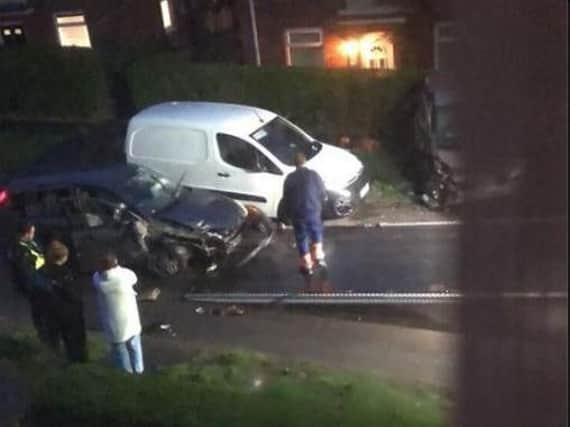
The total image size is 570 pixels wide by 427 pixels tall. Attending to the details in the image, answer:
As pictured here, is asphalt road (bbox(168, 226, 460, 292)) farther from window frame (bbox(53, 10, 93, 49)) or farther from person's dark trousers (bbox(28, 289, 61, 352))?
window frame (bbox(53, 10, 93, 49))

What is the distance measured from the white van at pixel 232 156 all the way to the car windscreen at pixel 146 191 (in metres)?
0.54

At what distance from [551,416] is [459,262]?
88 mm

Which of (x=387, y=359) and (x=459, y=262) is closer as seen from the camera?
(x=459, y=262)

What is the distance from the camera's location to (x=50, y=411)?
4.11m

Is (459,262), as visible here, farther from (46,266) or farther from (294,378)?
(46,266)

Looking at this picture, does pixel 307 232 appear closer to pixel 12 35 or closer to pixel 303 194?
pixel 303 194

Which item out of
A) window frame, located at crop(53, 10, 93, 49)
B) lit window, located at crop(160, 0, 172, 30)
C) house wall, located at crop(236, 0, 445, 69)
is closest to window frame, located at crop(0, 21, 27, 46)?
window frame, located at crop(53, 10, 93, 49)

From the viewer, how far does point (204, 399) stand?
399cm

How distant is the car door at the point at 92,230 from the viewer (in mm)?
7449

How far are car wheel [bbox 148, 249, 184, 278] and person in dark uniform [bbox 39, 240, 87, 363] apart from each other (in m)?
1.40

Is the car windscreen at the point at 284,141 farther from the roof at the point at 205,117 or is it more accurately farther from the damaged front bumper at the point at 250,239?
the damaged front bumper at the point at 250,239

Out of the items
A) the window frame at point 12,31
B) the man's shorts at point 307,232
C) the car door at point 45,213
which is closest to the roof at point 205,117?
the car door at point 45,213

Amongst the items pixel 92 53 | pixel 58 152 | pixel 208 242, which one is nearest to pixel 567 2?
pixel 208 242

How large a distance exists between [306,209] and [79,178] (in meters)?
1.61
